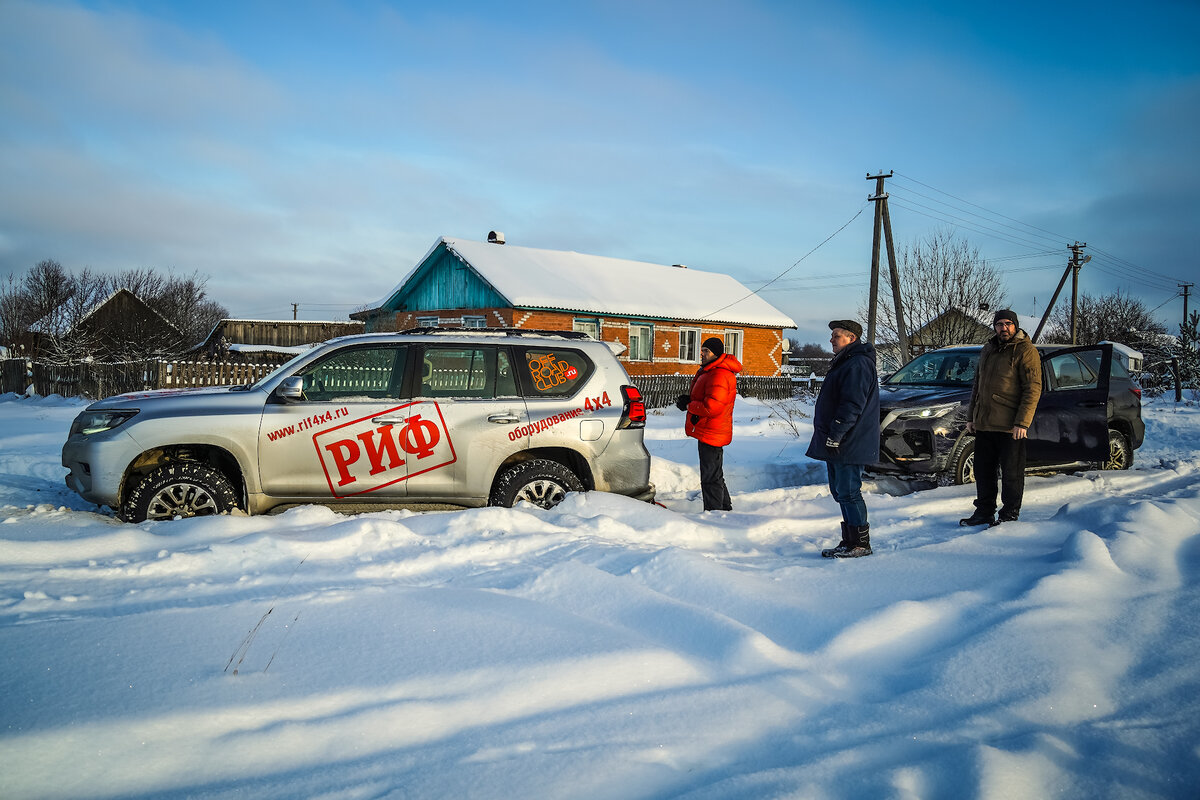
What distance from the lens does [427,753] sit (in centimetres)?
238

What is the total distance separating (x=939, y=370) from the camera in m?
8.70

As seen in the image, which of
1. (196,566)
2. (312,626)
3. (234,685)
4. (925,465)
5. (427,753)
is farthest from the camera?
(925,465)

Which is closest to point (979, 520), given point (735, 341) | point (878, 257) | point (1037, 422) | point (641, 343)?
point (1037, 422)

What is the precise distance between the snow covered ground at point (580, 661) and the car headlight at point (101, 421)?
0.71 metres

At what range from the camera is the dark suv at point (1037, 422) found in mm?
7539

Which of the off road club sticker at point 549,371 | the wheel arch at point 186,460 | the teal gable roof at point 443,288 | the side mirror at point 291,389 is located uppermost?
the teal gable roof at point 443,288

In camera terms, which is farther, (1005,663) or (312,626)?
(312,626)

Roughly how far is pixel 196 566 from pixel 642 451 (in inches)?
130

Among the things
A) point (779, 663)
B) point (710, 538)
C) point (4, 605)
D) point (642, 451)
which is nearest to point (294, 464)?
point (4, 605)

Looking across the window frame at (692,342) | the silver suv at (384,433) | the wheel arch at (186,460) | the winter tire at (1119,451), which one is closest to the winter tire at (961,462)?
the winter tire at (1119,451)

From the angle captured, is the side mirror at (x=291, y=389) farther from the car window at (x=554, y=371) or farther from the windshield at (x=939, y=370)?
the windshield at (x=939, y=370)

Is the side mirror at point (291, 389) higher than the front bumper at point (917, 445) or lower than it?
higher

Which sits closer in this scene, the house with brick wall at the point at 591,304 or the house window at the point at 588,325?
the house with brick wall at the point at 591,304

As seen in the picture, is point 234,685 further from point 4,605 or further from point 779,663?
point 779,663
